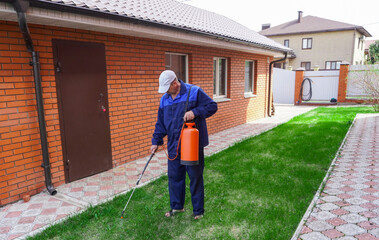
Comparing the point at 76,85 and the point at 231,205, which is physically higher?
the point at 76,85

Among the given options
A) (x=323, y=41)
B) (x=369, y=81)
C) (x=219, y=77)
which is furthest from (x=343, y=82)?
(x=323, y=41)

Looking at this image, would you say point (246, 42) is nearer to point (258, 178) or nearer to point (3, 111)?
point (258, 178)

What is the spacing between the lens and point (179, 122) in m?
3.27

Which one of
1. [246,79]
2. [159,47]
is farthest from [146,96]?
[246,79]

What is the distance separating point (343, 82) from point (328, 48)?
50.7 feet

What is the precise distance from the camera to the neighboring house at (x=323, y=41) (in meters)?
28.9

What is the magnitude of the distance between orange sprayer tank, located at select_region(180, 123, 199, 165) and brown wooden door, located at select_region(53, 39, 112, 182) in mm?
2550

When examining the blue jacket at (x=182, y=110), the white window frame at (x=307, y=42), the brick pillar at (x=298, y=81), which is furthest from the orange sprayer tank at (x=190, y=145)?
the white window frame at (x=307, y=42)

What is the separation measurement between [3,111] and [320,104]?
57.6ft

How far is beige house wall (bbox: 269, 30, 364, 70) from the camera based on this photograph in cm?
2881

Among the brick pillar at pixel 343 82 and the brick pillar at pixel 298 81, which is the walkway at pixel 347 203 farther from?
the brick pillar at pixel 298 81

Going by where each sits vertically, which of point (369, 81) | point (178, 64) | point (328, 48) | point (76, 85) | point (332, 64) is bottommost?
point (369, 81)

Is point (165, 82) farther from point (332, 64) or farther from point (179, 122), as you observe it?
point (332, 64)

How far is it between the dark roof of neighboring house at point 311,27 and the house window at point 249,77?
76.0 ft
